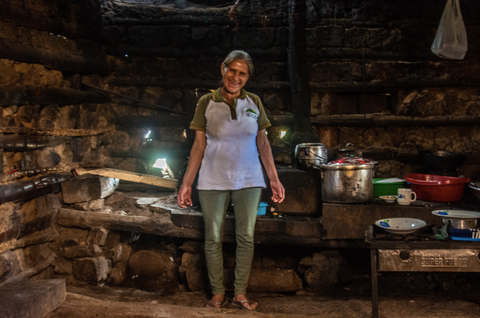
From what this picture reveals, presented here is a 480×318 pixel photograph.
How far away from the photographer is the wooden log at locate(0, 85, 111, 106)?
422cm

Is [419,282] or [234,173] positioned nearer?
[234,173]

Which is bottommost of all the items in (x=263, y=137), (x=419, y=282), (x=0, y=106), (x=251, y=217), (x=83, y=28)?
(x=419, y=282)

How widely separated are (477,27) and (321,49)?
95.0 inches

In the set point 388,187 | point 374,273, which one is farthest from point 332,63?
point 374,273

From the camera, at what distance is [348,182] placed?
3.95 metres

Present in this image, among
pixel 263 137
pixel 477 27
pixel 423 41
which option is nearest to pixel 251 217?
pixel 263 137

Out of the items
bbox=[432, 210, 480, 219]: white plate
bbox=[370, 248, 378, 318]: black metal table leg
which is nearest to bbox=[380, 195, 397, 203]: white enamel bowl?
bbox=[432, 210, 480, 219]: white plate

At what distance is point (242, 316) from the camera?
3.02 m

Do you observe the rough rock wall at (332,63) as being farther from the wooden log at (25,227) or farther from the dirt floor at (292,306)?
the wooden log at (25,227)

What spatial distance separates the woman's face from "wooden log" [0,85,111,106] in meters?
2.74

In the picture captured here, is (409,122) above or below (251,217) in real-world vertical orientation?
above

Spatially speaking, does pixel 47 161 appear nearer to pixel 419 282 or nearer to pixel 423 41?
pixel 419 282

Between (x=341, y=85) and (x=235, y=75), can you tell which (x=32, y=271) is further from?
(x=341, y=85)

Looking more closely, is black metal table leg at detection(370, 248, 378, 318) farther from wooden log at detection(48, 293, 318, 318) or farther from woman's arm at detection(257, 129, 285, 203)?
woman's arm at detection(257, 129, 285, 203)
